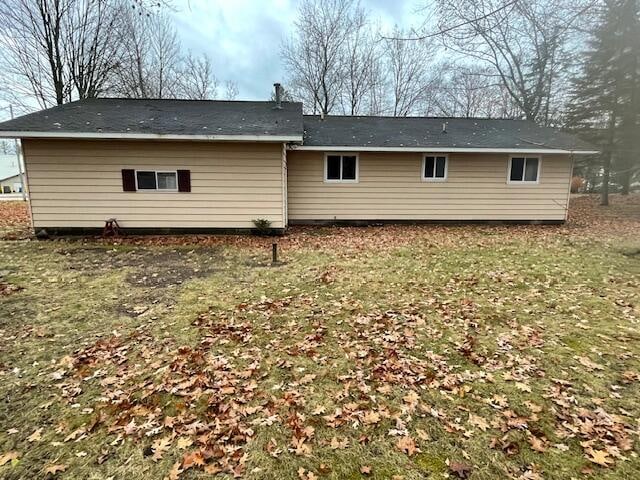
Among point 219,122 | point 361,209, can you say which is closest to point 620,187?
point 361,209

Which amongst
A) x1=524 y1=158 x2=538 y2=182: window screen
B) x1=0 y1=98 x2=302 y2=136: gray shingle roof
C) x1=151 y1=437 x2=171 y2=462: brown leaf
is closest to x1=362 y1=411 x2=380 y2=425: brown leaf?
x1=151 y1=437 x2=171 y2=462: brown leaf

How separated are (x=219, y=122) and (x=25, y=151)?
211 inches

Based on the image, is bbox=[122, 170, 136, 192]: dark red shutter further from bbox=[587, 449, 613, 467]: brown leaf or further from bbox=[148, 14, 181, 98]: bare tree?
bbox=[148, 14, 181, 98]: bare tree

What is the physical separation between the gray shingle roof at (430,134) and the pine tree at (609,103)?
109 inches

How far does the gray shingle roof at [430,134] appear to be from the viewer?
12.5m

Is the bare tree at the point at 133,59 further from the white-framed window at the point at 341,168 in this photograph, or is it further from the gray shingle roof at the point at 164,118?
the white-framed window at the point at 341,168

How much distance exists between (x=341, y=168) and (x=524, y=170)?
672 cm

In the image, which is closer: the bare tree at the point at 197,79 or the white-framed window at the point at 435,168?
the white-framed window at the point at 435,168

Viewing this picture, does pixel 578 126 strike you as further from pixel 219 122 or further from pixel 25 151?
pixel 25 151

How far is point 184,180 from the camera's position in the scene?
34.9 ft

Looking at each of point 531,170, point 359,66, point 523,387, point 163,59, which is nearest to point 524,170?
point 531,170

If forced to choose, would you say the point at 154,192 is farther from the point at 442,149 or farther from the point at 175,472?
the point at 175,472

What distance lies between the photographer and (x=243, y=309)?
5312mm

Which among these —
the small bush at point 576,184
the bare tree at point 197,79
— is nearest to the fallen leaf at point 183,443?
the bare tree at point 197,79
